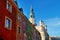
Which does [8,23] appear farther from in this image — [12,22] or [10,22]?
[12,22]

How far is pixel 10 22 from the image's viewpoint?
1371 inches

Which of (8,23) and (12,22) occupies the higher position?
(12,22)

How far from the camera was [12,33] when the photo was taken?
35.2 metres

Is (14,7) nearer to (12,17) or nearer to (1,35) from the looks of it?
(12,17)

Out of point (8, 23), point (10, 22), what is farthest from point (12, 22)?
point (8, 23)

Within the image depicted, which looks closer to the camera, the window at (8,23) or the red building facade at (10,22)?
the red building facade at (10,22)

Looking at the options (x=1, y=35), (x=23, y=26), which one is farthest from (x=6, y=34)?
(x=23, y=26)

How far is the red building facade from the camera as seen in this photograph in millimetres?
31531

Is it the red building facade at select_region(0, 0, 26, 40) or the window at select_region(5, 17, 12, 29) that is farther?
the window at select_region(5, 17, 12, 29)

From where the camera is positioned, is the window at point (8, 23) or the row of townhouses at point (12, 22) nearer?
the row of townhouses at point (12, 22)

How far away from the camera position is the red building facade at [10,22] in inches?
1241

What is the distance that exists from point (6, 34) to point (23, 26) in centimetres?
1125

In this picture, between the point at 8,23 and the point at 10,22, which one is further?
the point at 10,22

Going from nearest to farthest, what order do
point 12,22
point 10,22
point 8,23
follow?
point 8,23 < point 10,22 < point 12,22
